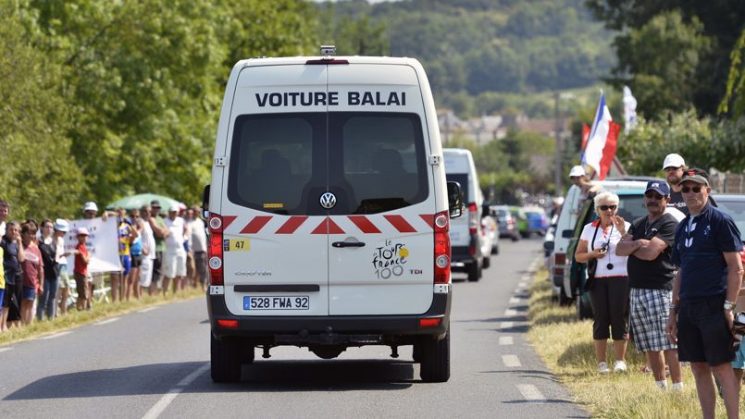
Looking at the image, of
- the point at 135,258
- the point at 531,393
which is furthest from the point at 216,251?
the point at 135,258

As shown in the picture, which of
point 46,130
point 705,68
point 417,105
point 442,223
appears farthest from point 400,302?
point 705,68

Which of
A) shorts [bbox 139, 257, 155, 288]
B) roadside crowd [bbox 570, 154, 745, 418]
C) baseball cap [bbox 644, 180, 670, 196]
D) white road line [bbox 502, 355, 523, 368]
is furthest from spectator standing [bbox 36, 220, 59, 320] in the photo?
baseball cap [bbox 644, 180, 670, 196]

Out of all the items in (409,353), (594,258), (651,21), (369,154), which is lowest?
(409,353)

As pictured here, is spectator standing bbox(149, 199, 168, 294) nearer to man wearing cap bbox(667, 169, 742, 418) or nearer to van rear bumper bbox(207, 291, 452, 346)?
van rear bumper bbox(207, 291, 452, 346)

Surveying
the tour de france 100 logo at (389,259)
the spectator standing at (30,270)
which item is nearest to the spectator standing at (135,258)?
the spectator standing at (30,270)

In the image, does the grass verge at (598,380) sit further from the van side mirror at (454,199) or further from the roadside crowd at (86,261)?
the roadside crowd at (86,261)

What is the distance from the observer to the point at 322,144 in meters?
13.2

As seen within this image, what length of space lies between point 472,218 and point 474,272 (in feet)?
4.91

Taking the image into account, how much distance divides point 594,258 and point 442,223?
7.14 feet

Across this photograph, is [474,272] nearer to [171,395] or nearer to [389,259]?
[389,259]

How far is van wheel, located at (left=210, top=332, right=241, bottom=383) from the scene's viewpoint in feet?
44.9

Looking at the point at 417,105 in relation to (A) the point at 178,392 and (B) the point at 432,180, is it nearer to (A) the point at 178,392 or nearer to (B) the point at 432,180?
(B) the point at 432,180

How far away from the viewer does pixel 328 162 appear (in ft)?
43.3

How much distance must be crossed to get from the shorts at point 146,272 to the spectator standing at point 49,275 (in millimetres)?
4804
